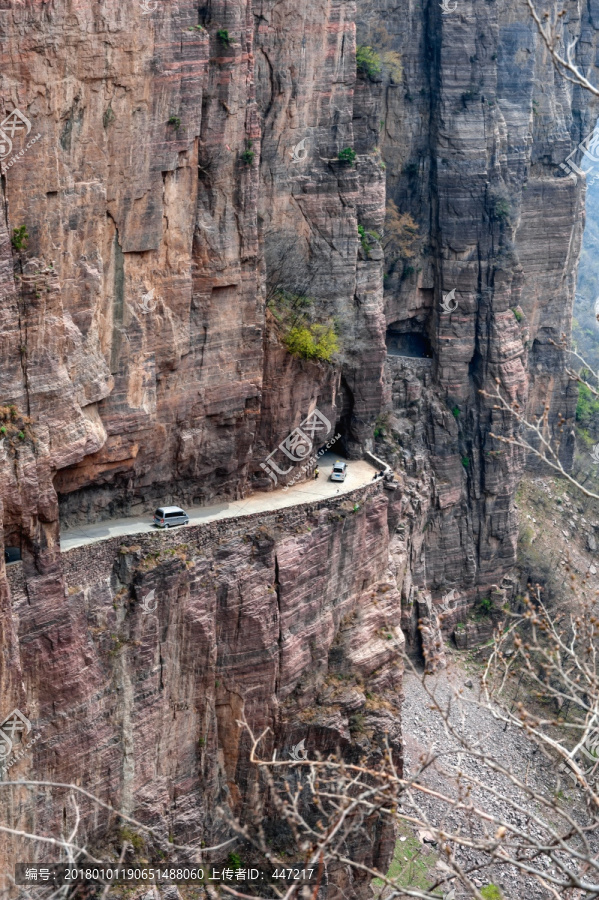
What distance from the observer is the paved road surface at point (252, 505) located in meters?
39.0

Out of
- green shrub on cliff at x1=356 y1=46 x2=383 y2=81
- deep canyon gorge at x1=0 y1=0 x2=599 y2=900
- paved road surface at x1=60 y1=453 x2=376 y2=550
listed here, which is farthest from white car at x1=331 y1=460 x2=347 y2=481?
green shrub on cliff at x1=356 y1=46 x2=383 y2=81

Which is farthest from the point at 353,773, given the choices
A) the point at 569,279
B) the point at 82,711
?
the point at 569,279

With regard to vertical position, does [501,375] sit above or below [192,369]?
below

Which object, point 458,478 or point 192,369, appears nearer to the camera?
point 192,369

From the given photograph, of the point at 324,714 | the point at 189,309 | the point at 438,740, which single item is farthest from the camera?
the point at 438,740

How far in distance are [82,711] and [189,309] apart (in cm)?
1353

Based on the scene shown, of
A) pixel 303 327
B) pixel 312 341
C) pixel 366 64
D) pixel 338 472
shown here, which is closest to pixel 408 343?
pixel 366 64

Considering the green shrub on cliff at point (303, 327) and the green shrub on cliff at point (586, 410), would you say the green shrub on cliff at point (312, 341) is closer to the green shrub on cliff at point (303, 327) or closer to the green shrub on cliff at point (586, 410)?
the green shrub on cliff at point (303, 327)

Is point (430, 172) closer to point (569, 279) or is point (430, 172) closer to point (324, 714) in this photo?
point (569, 279)

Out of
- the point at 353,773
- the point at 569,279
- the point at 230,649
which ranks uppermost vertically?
the point at 569,279

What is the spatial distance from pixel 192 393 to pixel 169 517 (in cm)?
438

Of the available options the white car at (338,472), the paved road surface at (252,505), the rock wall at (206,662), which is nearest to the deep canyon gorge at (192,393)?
the rock wall at (206,662)

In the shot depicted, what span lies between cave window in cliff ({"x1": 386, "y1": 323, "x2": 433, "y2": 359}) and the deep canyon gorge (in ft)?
23.5

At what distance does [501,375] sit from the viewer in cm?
6569
